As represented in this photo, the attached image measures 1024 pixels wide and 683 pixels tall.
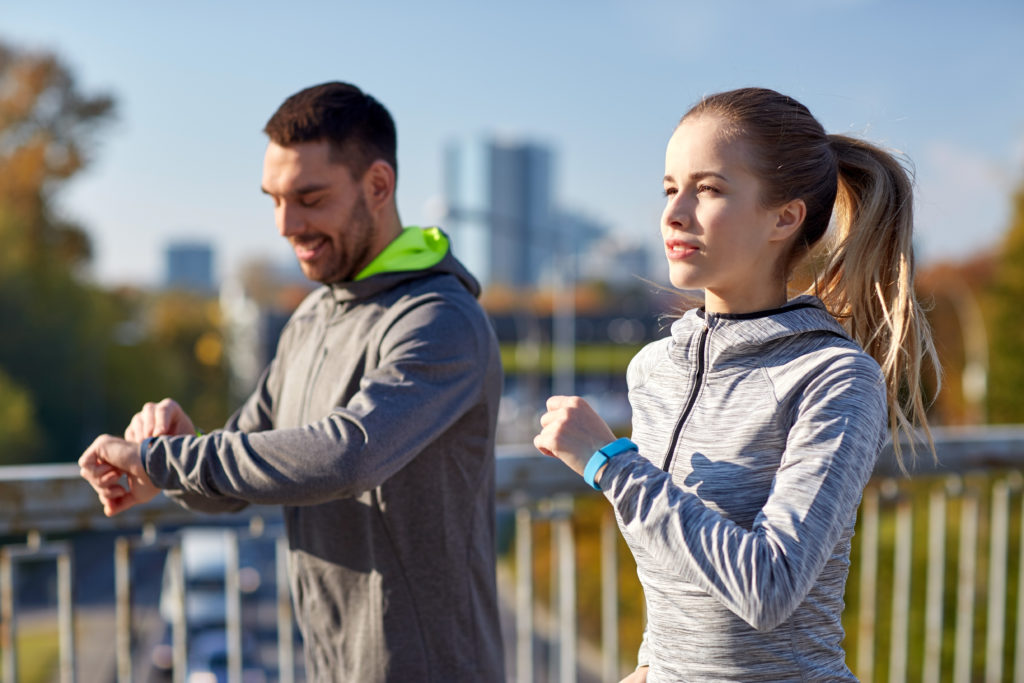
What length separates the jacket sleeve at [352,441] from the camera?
1.85 metres

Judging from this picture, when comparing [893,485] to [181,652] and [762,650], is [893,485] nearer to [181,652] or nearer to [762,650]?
[762,650]

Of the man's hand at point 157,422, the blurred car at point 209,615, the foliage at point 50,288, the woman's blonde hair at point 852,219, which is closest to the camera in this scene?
the woman's blonde hair at point 852,219

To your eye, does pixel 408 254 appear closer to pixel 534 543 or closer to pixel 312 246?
pixel 312 246

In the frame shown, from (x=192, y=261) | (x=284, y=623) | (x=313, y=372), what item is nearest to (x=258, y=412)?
(x=313, y=372)

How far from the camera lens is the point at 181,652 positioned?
2.83m

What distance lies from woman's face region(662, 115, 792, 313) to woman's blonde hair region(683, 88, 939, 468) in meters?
0.03

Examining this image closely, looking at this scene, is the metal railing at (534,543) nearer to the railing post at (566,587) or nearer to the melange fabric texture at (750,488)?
the railing post at (566,587)

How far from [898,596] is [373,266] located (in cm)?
239

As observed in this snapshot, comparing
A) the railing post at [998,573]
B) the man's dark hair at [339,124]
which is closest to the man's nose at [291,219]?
the man's dark hair at [339,124]

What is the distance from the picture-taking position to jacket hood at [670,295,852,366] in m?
1.58

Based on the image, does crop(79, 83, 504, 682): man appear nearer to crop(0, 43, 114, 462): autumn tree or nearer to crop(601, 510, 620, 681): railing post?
crop(601, 510, 620, 681): railing post

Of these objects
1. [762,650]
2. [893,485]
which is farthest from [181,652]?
[893,485]

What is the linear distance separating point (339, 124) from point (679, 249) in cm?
96

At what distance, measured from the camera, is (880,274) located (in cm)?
171
